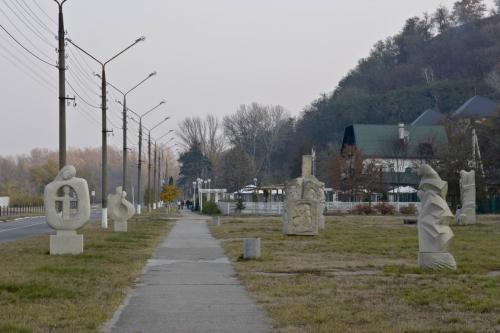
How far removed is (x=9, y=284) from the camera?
1531cm

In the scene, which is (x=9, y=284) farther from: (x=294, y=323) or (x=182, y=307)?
(x=294, y=323)

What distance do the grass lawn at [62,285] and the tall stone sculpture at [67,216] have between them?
1.56 ft

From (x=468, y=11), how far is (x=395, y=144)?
74.3m

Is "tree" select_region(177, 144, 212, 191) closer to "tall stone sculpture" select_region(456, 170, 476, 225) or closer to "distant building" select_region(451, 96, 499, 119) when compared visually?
"distant building" select_region(451, 96, 499, 119)

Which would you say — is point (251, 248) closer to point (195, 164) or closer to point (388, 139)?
point (388, 139)

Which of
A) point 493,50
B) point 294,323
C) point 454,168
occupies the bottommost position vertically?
point 294,323

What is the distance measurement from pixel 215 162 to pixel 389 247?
111069 mm

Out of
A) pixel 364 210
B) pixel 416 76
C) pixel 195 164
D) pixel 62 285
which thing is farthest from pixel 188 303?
pixel 416 76

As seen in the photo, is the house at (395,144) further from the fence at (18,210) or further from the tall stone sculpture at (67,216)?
the tall stone sculpture at (67,216)

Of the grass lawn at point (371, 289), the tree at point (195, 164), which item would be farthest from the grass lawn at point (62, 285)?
the tree at point (195, 164)

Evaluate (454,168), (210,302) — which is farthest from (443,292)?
(454,168)

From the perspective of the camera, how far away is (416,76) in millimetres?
158750

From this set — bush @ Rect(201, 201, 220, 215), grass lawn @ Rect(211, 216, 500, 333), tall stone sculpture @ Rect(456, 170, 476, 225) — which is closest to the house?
bush @ Rect(201, 201, 220, 215)

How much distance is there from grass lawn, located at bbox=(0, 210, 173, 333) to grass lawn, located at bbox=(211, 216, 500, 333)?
239 cm
